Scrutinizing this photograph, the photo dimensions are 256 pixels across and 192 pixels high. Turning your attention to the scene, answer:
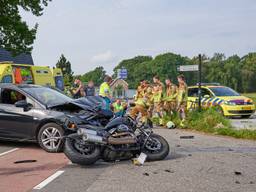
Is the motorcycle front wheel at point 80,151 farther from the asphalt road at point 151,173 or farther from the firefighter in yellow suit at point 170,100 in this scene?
the firefighter in yellow suit at point 170,100

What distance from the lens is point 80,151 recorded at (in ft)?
23.7

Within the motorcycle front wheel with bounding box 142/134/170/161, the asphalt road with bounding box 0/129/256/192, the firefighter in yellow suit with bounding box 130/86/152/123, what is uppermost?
the firefighter in yellow suit with bounding box 130/86/152/123

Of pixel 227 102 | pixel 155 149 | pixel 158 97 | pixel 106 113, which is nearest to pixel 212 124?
pixel 158 97

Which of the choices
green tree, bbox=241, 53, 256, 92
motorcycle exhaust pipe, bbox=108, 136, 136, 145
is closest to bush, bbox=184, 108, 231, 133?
motorcycle exhaust pipe, bbox=108, 136, 136, 145

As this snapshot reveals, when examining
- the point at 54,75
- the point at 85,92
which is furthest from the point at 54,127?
the point at 54,75

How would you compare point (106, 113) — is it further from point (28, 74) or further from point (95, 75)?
point (95, 75)

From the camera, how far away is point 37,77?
18297mm

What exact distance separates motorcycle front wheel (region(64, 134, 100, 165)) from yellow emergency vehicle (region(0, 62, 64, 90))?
30.4 feet

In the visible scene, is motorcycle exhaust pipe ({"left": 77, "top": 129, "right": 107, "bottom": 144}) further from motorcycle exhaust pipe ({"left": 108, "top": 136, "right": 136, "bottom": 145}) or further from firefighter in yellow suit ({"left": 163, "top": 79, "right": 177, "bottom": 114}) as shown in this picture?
firefighter in yellow suit ({"left": 163, "top": 79, "right": 177, "bottom": 114})

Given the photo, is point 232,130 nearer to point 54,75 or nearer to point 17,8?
point 54,75

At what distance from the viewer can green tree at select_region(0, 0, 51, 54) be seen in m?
22.7

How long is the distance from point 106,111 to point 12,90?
297cm

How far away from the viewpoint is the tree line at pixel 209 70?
99.2m

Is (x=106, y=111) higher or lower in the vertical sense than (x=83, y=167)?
higher
